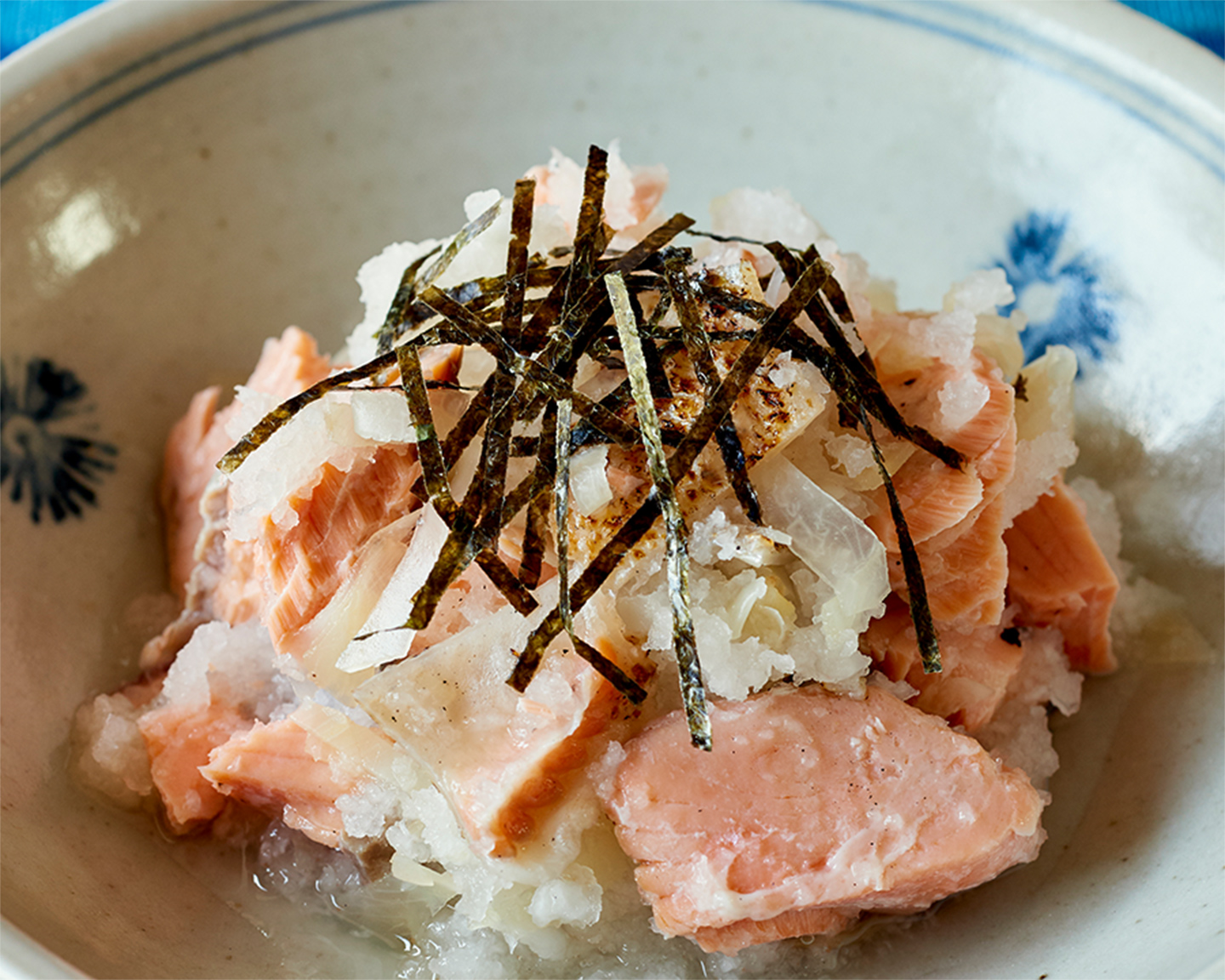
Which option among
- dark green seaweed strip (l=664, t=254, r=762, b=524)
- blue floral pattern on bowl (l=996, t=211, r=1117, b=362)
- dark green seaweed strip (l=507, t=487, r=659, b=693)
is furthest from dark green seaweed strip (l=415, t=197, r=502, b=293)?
blue floral pattern on bowl (l=996, t=211, r=1117, b=362)

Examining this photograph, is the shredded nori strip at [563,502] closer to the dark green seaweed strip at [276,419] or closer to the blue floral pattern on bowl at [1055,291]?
the dark green seaweed strip at [276,419]

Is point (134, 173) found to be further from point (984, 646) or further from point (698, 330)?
point (984, 646)

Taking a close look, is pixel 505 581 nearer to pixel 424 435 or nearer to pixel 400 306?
pixel 424 435

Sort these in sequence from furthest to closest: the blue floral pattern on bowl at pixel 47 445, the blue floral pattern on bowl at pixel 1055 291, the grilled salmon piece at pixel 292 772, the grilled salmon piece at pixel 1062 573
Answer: the blue floral pattern on bowl at pixel 1055 291 → the blue floral pattern on bowl at pixel 47 445 → the grilled salmon piece at pixel 1062 573 → the grilled salmon piece at pixel 292 772

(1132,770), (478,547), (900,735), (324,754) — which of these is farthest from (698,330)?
(1132,770)

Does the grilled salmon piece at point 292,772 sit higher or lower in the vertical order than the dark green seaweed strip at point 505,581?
lower

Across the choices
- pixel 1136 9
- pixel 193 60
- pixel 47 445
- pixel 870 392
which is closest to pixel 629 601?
pixel 870 392

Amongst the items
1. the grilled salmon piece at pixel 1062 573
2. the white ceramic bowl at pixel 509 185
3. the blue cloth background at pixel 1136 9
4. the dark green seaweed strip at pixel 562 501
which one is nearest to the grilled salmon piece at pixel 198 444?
the white ceramic bowl at pixel 509 185

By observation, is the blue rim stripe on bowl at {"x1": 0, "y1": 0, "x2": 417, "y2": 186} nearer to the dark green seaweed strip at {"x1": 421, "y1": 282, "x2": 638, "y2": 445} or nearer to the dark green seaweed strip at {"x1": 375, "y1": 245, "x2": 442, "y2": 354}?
the dark green seaweed strip at {"x1": 375, "y1": 245, "x2": 442, "y2": 354}
